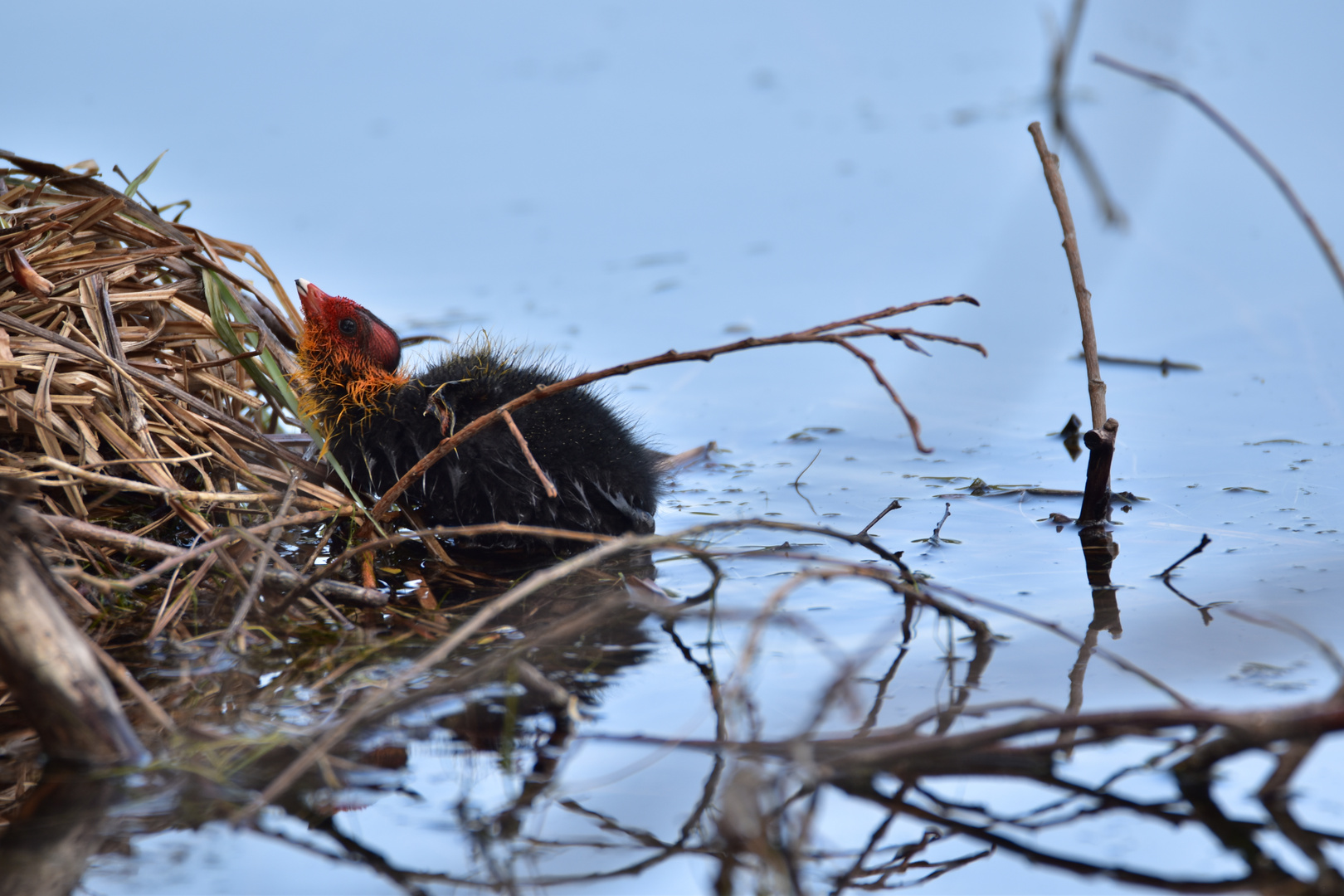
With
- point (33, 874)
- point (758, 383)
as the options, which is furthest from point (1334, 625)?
point (758, 383)

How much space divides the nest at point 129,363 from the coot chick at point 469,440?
0.48 feet

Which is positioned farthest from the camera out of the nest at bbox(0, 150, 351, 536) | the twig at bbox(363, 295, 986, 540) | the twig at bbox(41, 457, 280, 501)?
the nest at bbox(0, 150, 351, 536)

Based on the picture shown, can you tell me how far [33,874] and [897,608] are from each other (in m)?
1.63

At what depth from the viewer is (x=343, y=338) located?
10.2ft

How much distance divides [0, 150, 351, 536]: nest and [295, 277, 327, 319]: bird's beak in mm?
135

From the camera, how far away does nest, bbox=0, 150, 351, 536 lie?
2566 millimetres

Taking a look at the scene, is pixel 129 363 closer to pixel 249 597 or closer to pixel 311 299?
pixel 311 299

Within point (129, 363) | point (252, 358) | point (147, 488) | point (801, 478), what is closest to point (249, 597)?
point (147, 488)

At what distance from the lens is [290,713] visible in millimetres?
1938

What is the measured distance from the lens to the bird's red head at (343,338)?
10.2 ft

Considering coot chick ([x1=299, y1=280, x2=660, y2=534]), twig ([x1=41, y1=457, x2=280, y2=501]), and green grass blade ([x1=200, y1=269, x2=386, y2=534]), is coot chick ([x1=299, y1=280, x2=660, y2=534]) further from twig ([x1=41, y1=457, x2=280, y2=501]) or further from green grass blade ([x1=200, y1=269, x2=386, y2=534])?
twig ([x1=41, y1=457, x2=280, y2=501])

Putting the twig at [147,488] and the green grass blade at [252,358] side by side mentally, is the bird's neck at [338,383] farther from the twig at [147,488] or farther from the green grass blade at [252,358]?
the twig at [147,488]

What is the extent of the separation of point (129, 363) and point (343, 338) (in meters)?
0.55

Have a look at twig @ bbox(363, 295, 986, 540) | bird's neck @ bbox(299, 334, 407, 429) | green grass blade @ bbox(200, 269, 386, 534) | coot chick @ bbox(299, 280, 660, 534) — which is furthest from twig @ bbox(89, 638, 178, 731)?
bird's neck @ bbox(299, 334, 407, 429)
